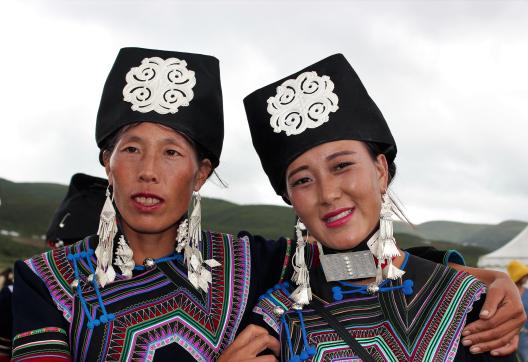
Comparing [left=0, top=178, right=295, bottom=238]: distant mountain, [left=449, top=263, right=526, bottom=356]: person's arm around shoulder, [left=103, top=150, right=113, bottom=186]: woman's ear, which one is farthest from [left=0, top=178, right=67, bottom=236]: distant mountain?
[left=449, top=263, right=526, bottom=356]: person's arm around shoulder

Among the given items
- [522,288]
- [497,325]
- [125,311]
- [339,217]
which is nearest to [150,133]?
[125,311]

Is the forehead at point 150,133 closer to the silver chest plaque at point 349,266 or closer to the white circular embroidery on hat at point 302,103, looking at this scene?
the white circular embroidery on hat at point 302,103

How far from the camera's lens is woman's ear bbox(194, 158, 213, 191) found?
309 centimetres

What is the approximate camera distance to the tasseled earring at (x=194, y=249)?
295cm

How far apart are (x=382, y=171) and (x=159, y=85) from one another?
1.27 m

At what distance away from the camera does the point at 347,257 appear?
108 inches

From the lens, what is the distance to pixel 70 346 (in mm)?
2660

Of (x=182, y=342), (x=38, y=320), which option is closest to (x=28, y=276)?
(x=38, y=320)

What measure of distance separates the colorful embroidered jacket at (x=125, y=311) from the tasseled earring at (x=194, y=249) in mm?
45

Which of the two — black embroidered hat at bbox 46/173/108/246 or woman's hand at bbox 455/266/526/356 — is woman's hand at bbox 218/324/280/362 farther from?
black embroidered hat at bbox 46/173/108/246

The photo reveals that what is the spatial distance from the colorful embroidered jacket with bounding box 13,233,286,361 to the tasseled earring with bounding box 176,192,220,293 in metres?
0.04

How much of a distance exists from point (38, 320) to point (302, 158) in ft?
4.80

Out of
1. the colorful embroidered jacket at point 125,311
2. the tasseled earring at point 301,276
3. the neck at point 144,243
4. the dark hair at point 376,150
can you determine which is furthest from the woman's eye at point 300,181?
the neck at point 144,243

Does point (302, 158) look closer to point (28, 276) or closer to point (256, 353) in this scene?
point (256, 353)
